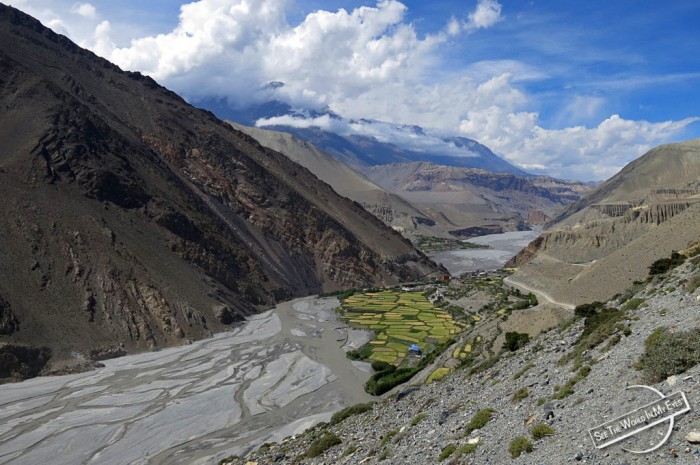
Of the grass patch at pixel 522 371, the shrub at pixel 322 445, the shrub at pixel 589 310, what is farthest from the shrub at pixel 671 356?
the shrub at pixel 322 445

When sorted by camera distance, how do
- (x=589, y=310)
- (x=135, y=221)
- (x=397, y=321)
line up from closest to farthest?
(x=589, y=310)
(x=397, y=321)
(x=135, y=221)

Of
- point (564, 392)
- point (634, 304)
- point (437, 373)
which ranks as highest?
point (634, 304)

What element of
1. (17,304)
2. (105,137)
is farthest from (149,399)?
(105,137)

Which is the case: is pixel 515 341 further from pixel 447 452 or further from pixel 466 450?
pixel 466 450

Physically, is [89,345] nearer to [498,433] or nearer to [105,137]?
[105,137]

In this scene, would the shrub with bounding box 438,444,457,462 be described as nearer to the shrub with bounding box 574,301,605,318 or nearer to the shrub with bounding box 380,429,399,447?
the shrub with bounding box 380,429,399,447

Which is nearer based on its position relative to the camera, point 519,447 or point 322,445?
point 519,447

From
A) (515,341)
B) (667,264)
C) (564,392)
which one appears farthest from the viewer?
(667,264)

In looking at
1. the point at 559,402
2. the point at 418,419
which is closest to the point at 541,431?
the point at 559,402

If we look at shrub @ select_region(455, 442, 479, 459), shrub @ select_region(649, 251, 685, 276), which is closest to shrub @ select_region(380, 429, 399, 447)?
shrub @ select_region(455, 442, 479, 459)
